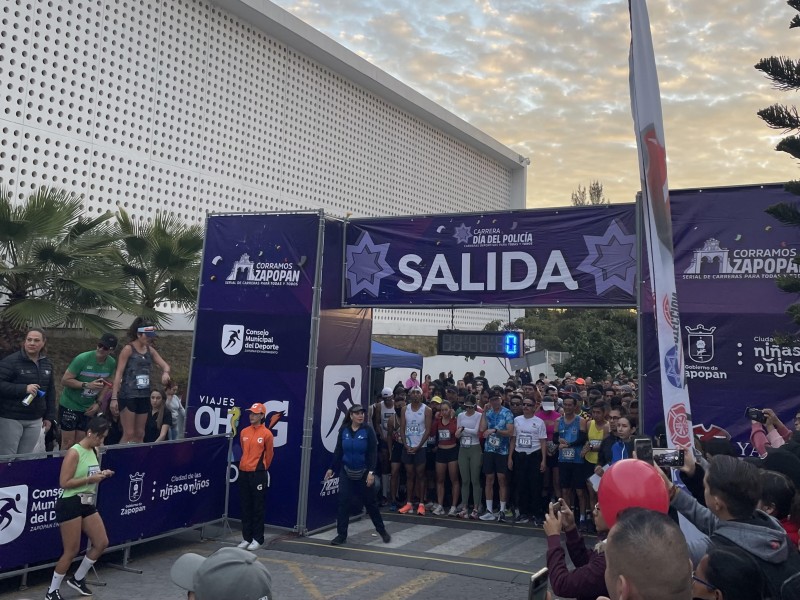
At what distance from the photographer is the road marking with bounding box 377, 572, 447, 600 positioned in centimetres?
740

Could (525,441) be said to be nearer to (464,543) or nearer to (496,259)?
(464,543)

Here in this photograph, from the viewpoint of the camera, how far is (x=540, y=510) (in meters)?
11.2

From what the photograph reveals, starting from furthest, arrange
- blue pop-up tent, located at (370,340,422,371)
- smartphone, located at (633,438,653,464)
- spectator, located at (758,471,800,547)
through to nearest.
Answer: blue pop-up tent, located at (370,340,422,371) → smartphone, located at (633,438,653,464) → spectator, located at (758,471,800,547)

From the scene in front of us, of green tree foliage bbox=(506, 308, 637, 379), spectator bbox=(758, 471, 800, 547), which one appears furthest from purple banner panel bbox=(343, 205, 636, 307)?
green tree foliage bbox=(506, 308, 637, 379)

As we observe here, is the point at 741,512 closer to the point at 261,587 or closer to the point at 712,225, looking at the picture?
the point at 261,587

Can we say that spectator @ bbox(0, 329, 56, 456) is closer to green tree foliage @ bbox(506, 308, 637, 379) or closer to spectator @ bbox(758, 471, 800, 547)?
spectator @ bbox(758, 471, 800, 547)

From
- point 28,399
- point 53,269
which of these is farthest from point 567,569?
point 53,269

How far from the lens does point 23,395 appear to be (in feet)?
27.2

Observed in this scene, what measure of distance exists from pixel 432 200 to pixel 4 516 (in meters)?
30.2

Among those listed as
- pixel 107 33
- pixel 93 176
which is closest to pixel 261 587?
pixel 93 176

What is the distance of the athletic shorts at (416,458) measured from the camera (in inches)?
471

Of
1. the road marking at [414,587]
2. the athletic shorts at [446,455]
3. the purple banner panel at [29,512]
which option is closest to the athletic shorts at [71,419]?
the purple banner panel at [29,512]

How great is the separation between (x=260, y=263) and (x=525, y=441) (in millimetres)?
5028

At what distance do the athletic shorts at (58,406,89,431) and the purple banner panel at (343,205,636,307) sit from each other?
419cm
